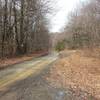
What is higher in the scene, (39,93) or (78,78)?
(39,93)

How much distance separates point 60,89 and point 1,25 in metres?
19.6

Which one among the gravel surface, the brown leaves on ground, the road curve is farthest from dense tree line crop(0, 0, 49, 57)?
the gravel surface

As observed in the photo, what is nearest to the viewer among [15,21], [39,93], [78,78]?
[39,93]

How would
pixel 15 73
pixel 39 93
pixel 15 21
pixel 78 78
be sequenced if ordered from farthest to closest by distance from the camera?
1. pixel 15 21
2. pixel 15 73
3. pixel 78 78
4. pixel 39 93

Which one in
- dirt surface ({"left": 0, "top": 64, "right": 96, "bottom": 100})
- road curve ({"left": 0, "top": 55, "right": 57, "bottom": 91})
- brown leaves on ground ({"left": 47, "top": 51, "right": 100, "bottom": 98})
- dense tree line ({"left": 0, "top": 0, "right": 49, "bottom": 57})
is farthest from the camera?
dense tree line ({"left": 0, "top": 0, "right": 49, "bottom": 57})

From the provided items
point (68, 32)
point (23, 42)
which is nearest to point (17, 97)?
point (23, 42)

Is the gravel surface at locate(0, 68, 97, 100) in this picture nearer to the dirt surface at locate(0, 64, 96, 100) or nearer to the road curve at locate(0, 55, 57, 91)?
the dirt surface at locate(0, 64, 96, 100)

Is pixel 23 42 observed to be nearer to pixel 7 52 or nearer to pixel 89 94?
pixel 7 52

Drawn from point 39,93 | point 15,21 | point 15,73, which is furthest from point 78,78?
A: point 15,21

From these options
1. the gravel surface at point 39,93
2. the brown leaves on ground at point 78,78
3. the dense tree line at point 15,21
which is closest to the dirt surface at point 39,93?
the gravel surface at point 39,93

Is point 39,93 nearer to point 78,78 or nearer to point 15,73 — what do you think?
point 78,78

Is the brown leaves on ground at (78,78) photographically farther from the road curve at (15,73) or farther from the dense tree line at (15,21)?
the dense tree line at (15,21)

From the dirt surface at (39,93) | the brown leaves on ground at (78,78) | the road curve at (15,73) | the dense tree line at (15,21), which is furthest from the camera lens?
the dense tree line at (15,21)

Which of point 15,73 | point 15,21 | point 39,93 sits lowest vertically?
point 15,73
